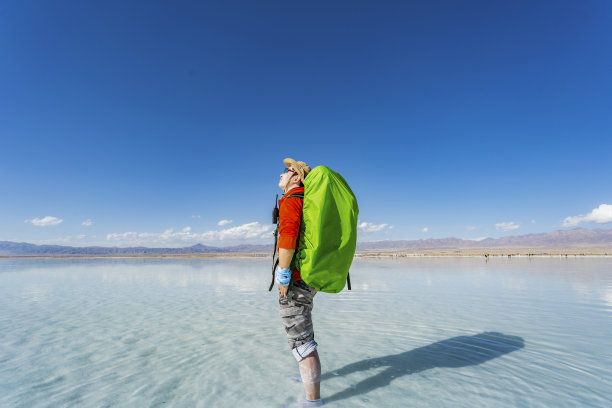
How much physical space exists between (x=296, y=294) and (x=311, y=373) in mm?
908

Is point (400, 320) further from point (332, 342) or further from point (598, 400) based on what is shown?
→ point (598, 400)

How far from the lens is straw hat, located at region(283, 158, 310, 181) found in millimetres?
3561

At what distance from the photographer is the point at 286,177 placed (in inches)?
142

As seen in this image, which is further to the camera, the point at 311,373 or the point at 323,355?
the point at 323,355

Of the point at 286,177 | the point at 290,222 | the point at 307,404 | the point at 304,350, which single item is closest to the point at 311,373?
the point at 304,350

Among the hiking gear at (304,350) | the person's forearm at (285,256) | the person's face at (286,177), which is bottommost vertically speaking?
the hiking gear at (304,350)

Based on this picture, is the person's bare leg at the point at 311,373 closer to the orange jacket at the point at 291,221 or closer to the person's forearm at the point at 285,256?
the orange jacket at the point at 291,221

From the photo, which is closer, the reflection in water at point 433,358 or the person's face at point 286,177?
the person's face at point 286,177

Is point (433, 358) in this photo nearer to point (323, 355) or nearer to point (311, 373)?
point (323, 355)

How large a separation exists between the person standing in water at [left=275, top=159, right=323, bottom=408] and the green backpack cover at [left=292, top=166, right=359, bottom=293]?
0.38 ft

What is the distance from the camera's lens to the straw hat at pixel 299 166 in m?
3.56

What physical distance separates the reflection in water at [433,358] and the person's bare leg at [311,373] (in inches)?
11.2

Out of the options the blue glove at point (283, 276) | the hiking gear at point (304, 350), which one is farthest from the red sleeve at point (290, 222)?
the hiking gear at point (304, 350)

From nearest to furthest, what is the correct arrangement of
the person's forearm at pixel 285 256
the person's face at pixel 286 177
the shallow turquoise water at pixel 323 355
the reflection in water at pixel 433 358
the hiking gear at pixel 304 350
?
the person's forearm at pixel 285 256, the hiking gear at pixel 304 350, the person's face at pixel 286 177, the shallow turquoise water at pixel 323 355, the reflection in water at pixel 433 358
